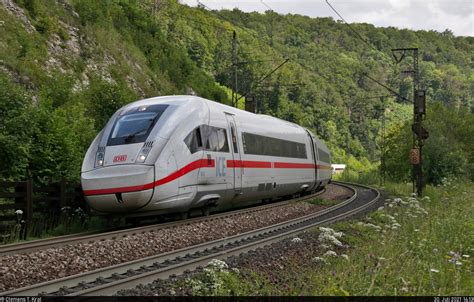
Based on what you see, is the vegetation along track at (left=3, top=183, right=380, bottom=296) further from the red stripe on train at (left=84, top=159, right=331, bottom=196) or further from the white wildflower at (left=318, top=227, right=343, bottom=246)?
the red stripe on train at (left=84, top=159, right=331, bottom=196)

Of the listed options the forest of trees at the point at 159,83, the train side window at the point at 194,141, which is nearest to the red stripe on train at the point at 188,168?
the train side window at the point at 194,141

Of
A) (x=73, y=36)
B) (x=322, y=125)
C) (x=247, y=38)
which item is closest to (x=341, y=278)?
(x=73, y=36)

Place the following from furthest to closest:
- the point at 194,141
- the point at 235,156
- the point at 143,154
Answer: the point at 235,156 → the point at 194,141 → the point at 143,154

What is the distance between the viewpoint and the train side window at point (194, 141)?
43.4 ft

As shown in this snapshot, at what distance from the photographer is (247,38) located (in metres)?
104

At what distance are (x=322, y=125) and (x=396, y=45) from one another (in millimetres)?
77131

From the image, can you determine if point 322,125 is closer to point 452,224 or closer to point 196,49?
point 196,49

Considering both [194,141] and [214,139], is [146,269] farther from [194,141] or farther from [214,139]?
[214,139]

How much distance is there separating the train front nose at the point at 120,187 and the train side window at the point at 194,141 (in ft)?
4.99

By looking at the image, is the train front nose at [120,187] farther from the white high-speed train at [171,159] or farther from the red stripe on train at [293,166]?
the red stripe on train at [293,166]

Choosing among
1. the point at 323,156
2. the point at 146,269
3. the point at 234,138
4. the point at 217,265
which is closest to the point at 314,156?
the point at 323,156

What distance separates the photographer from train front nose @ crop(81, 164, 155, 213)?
11.9 m

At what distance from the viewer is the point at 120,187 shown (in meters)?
11.9

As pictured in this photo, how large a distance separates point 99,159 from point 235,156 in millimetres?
4612
